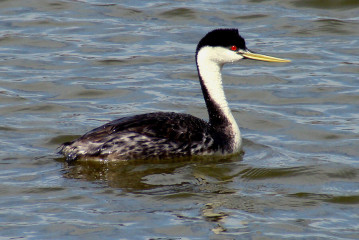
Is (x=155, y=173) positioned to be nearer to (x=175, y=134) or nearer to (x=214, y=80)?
(x=175, y=134)

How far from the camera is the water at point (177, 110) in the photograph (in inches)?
310

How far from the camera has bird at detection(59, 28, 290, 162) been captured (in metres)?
9.52

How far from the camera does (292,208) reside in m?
8.13

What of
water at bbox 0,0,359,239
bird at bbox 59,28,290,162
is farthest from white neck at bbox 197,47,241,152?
water at bbox 0,0,359,239

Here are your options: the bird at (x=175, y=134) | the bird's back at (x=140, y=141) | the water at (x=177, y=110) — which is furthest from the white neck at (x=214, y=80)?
the bird's back at (x=140, y=141)

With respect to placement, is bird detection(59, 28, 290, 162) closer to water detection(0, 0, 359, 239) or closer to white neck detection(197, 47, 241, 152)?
white neck detection(197, 47, 241, 152)

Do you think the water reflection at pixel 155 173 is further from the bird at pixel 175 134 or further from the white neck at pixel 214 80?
the white neck at pixel 214 80

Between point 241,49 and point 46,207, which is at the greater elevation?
point 241,49

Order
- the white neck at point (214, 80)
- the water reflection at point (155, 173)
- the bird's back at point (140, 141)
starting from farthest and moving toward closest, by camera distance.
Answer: the white neck at point (214, 80), the bird's back at point (140, 141), the water reflection at point (155, 173)

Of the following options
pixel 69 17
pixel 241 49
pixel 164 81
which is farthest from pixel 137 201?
pixel 69 17

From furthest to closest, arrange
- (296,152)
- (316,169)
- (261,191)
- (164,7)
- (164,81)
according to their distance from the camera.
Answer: (164,7) → (164,81) → (296,152) → (316,169) → (261,191)

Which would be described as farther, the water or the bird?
the bird

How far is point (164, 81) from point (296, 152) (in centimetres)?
361

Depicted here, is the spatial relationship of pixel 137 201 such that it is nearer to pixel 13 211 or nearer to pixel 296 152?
pixel 13 211
